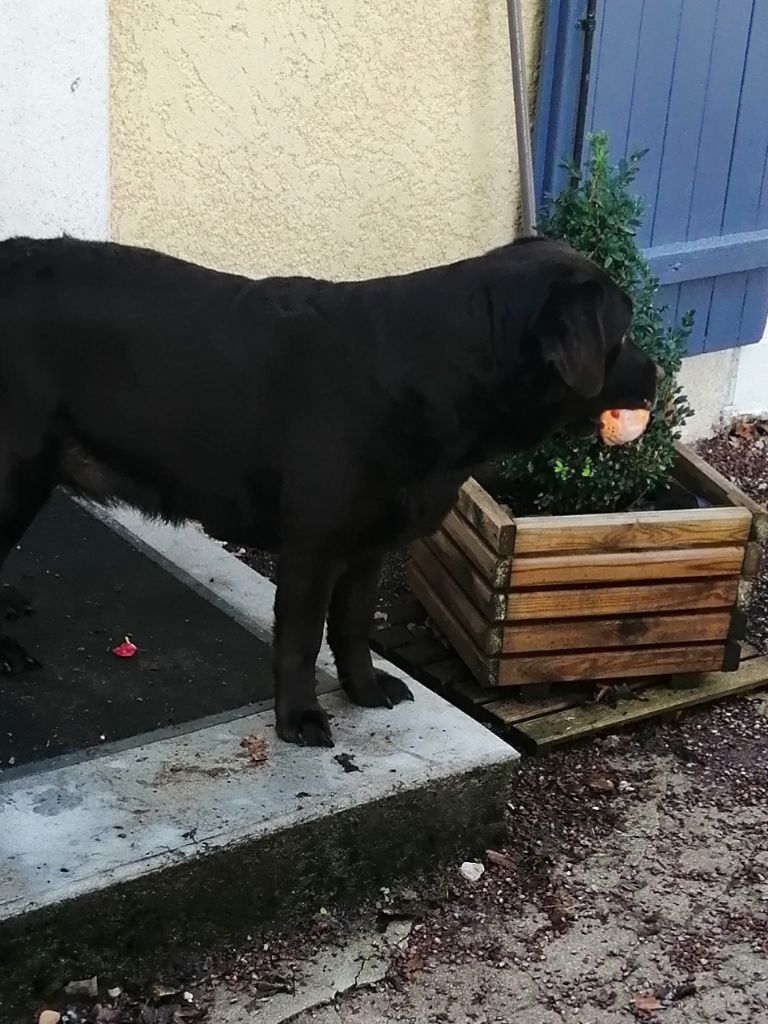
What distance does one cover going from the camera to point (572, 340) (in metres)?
2.59

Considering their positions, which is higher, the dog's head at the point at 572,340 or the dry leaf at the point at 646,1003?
the dog's head at the point at 572,340

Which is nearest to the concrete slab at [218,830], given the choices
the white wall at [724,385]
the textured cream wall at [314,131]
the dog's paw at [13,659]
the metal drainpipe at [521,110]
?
the dog's paw at [13,659]

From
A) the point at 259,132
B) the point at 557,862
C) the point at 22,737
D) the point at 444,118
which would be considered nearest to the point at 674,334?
the point at 444,118

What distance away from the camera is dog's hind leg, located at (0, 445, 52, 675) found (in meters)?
2.80

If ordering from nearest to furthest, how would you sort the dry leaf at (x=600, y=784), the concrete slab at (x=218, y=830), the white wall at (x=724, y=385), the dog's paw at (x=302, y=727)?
the concrete slab at (x=218, y=830), the dog's paw at (x=302, y=727), the dry leaf at (x=600, y=784), the white wall at (x=724, y=385)

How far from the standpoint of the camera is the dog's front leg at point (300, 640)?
107 inches

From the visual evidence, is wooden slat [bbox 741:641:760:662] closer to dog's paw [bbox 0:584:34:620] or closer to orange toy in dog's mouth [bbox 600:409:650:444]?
orange toy in dog's mouth [bbox 600:409:650:444]

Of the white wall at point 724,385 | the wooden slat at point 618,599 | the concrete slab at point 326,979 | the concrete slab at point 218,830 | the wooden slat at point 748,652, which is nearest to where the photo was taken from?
the concrete slab at point 218,830

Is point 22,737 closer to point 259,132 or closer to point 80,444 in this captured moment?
point 80,444

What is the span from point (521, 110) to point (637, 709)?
200 centimetres

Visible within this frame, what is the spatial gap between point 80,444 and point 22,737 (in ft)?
2.10

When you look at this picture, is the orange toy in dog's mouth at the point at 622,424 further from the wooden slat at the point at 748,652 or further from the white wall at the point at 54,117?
the white wall at the point at 54,117

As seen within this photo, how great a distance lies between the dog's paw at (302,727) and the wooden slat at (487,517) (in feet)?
2.45

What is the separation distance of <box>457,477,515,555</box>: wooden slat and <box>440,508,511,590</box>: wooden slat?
0.06 feet
